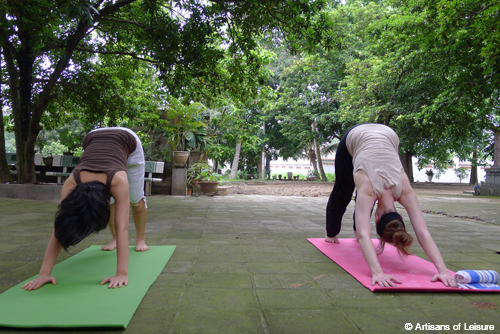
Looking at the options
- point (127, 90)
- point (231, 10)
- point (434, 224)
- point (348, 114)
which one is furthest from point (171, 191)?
point (348, 114)

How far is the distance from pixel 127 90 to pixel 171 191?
3.83 m

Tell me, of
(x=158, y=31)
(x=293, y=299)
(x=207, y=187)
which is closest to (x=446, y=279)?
(x=293, y=299)

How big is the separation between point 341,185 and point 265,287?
1607 millimetres

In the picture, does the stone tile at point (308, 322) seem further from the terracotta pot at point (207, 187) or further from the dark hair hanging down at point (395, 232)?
the terracotta pot at point (207, 187)

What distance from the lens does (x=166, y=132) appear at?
37.4 ft

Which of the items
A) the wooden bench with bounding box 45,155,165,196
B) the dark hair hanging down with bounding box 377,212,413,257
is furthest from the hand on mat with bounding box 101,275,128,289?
the wooden bench with bounding box 45,155,165,196

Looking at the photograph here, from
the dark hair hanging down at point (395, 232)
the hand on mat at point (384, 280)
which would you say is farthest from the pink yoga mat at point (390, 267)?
the dark hair hanging down at point (395, 232)

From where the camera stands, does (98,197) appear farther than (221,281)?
No

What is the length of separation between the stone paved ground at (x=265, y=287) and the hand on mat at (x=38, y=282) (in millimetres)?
209

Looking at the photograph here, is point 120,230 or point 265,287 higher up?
point 120,230

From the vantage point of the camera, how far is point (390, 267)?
118 inches

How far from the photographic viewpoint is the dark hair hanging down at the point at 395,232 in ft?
8.13

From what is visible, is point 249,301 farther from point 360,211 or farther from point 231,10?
point 231,10

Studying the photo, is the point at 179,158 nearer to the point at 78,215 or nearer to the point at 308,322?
the point at 78,215
